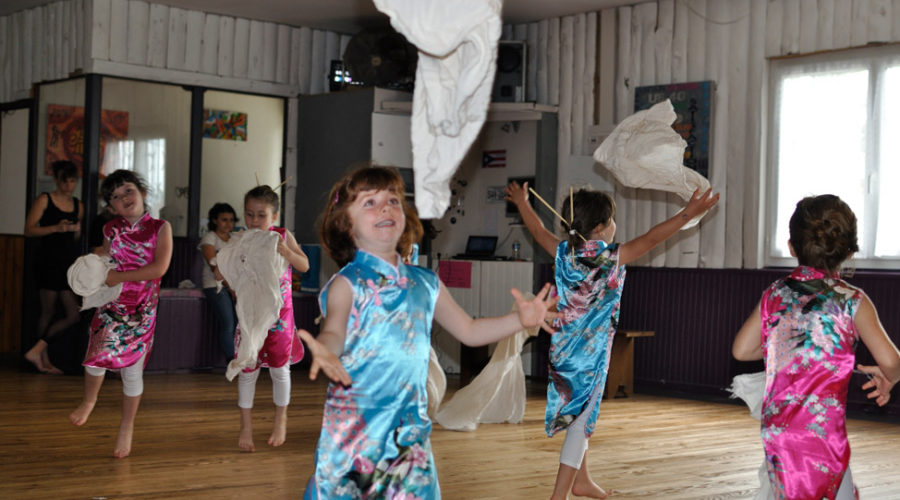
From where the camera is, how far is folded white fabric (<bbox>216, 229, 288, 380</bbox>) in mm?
5082

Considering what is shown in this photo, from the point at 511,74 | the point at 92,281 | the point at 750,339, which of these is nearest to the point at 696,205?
the point at 750,339

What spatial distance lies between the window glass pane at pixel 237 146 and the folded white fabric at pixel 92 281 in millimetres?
4188

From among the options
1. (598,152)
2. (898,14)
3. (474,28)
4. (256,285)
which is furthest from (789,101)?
(474,28)

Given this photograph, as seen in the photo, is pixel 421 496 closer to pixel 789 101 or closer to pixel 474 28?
pixel 474 28

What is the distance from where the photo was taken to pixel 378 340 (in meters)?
2.50

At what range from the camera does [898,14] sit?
22.9 ft

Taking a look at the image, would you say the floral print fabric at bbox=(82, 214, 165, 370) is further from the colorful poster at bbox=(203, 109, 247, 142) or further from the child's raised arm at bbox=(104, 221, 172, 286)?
the colorful poster at bbox=(203, 109, 247, 142)

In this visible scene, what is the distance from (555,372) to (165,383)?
15.0ft

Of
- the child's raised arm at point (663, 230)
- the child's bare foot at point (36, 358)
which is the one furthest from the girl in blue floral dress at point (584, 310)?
the child's bare foot at point (36, 358)

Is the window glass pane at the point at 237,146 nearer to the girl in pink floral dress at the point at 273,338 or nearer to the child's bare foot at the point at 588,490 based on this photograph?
the girl in pink floral dress at the point at 273,338

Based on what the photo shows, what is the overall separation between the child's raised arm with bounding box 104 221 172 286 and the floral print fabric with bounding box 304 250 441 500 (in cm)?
257

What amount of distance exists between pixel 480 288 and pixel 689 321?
1.75m

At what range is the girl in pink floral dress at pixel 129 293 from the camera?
4.90 meters

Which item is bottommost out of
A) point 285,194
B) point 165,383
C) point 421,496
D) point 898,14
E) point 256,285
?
point 165,383
